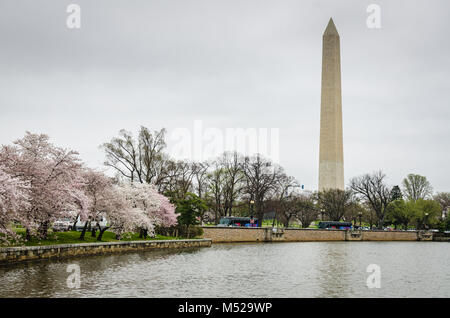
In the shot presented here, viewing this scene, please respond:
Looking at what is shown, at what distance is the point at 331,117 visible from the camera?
275 ft

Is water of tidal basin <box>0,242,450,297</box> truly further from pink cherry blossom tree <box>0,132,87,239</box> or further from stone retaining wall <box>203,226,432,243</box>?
stone retaining wall <box>203,226,432,243</box>

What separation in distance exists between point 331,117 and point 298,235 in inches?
1085

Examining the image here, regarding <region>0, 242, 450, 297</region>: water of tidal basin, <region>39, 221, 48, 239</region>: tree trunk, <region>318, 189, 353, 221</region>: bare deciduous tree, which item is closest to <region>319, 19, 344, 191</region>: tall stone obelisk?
<region>318, 189, 353, 221</region>: bare deciduous tree

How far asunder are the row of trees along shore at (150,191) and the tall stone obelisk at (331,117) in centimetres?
352

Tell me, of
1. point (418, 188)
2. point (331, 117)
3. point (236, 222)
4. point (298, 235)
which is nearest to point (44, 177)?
point (236, 222)

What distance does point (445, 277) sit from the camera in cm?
2542

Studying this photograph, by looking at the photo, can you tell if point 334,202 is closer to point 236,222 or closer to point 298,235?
point 298,235

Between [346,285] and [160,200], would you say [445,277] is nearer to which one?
[346,285]

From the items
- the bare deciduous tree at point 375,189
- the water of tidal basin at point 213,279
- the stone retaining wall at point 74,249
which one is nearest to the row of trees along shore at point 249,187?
the bare deciduous tree at point 375,189

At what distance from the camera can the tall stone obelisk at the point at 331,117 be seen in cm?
8344

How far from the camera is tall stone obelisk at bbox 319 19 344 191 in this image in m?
83.4

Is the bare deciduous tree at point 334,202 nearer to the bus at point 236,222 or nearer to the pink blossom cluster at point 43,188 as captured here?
the bus at point 236,222

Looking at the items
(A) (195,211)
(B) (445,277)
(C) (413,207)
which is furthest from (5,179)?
(C) (413,207)

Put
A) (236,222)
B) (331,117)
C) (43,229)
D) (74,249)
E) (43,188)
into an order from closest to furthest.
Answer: (43,188), (74,249), (43,229), (236,222), (331,117)
